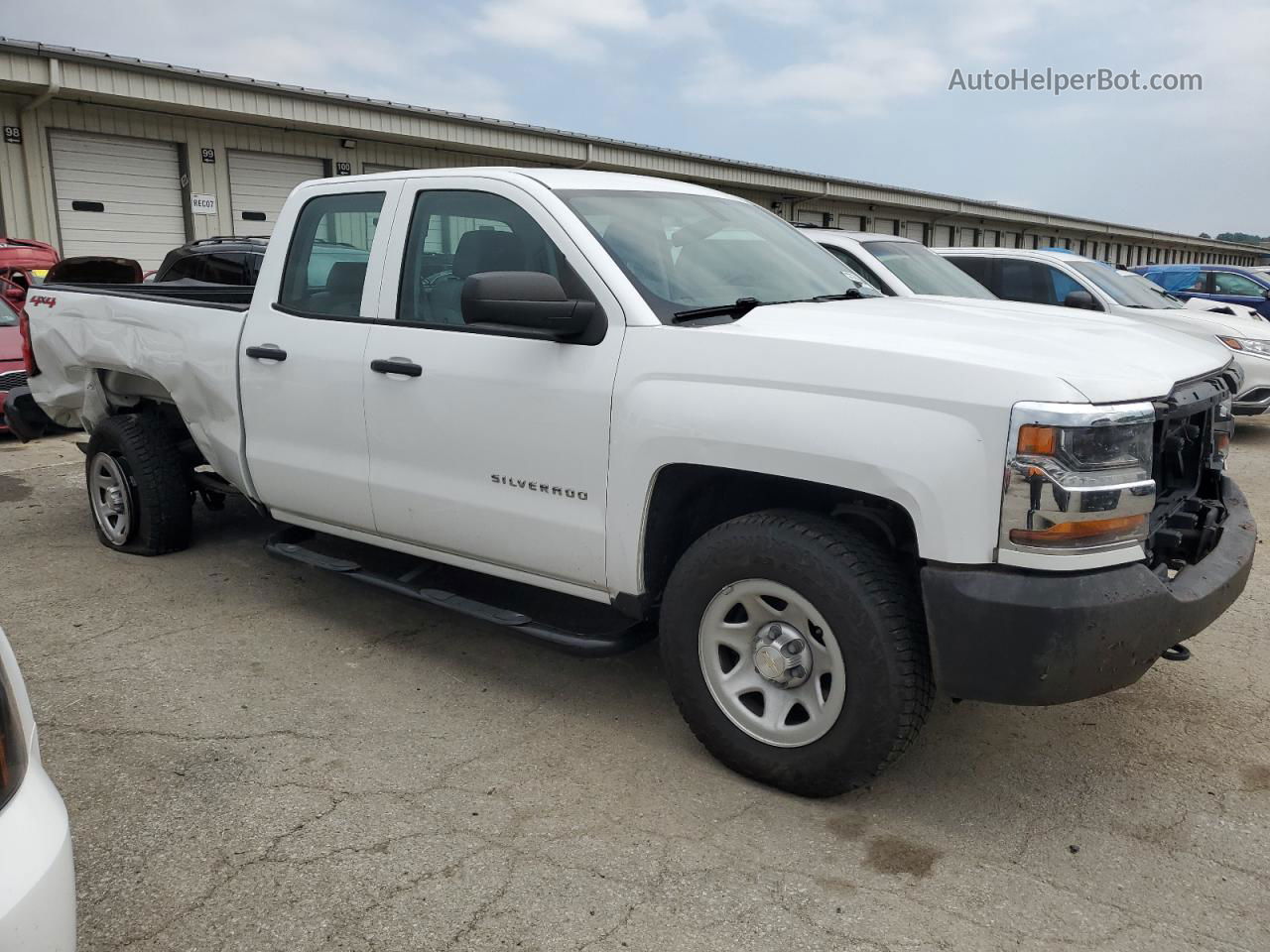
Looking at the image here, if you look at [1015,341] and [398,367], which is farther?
[398,367]

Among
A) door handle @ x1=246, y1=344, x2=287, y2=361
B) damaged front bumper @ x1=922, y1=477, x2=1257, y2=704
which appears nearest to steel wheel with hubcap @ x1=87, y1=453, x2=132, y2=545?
door handle @ x1=246, y1=344, x2=287, y2=361

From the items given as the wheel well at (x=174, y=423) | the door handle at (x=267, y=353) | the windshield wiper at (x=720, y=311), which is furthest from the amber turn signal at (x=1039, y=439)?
the wheel well at (x=174, y=423)

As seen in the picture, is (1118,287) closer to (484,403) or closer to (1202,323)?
(1202,323)

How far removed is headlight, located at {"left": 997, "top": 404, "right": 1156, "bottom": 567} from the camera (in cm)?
254

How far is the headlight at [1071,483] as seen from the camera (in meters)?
2.54

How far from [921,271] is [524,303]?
5.57 meters

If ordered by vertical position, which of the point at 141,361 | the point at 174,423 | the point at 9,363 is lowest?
the point at 9,363

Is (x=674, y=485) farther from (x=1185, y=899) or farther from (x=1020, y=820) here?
(x=1185, y=899)

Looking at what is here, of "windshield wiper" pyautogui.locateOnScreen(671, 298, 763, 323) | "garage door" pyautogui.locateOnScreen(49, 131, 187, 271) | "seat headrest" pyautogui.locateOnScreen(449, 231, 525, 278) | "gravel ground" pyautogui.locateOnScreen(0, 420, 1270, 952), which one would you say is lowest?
"gravel ground" pyautogui.locateOnScreen(0, 420, 1270, 952)

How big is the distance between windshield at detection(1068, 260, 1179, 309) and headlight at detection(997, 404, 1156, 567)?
7820 mm

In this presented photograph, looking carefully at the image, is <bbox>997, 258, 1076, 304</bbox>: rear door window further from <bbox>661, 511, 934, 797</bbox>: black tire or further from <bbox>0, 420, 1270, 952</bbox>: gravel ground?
Result: <bbox>661, 511, 934, 797</bbox>: black tire

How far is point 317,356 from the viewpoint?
414cm

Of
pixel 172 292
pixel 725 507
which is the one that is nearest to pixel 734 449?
pixel 725 507

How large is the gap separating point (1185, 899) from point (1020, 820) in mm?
488
